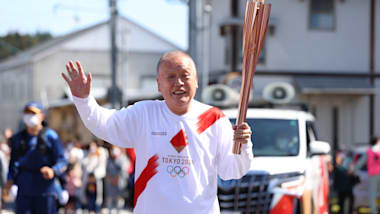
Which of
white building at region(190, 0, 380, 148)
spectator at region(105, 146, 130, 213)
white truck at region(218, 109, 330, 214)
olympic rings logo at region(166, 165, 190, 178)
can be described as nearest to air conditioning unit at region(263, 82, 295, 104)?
spectator at region(105, 146, 130, 213)

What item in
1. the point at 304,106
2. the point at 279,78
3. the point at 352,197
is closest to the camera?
the point at 304,106

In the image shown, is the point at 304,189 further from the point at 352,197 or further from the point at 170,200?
the point at 352,197

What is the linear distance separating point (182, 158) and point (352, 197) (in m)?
10.5

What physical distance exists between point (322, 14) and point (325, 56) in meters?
1.78

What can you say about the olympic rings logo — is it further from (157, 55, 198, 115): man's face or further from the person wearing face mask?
the person wearing face mask

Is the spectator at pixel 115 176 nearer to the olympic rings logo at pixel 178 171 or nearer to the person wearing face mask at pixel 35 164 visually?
the person wearing face mask at pixel 35 164

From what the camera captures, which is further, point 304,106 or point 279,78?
point 279,78

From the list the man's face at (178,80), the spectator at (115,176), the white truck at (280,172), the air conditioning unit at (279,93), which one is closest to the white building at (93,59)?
the spectator at (115,176)

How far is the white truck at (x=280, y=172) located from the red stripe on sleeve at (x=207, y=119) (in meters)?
3.25

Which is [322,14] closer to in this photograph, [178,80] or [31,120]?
[31,120]

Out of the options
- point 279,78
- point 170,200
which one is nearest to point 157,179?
point 170,200

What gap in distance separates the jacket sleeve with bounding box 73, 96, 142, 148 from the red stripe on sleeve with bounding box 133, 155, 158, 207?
21 cm

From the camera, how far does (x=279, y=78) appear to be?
24344 mm

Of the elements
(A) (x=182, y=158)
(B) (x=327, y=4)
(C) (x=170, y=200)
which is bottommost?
(C) (x=170, y=200)
